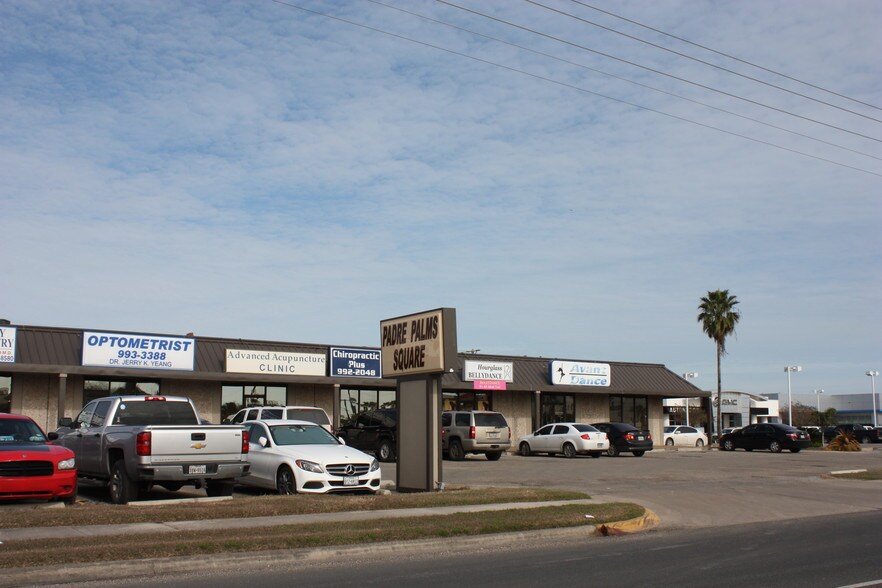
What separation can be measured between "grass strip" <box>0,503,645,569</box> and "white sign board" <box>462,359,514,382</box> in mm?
22885

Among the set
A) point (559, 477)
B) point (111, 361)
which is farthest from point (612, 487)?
point (111, 361)

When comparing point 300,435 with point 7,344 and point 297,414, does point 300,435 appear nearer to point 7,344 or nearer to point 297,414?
point 297,414

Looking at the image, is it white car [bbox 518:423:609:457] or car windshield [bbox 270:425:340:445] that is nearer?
car windshield [bbox 270:425:340:445]

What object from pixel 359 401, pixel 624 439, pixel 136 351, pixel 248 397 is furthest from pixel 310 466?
pixel 624 439

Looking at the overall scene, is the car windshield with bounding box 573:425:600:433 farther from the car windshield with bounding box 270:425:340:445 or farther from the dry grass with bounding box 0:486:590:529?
the car windshield with bounding box 270:425:340:445

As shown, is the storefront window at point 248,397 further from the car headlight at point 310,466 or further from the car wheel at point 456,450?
the car headlight at point 310,466

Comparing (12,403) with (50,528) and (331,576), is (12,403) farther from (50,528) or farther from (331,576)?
(331,576)

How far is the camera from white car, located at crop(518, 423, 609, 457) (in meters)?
35.0

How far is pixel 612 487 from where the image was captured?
71.4ft

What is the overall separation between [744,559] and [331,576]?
17.2 feet

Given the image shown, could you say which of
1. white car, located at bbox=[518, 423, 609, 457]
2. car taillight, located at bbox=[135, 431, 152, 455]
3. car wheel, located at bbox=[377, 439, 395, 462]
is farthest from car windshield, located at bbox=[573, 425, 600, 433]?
car taillight, located at bbox=[135, 431, 152, 455]

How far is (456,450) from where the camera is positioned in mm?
32281

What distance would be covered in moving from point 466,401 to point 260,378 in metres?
11.5

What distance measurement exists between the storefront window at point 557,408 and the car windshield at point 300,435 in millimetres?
25903
